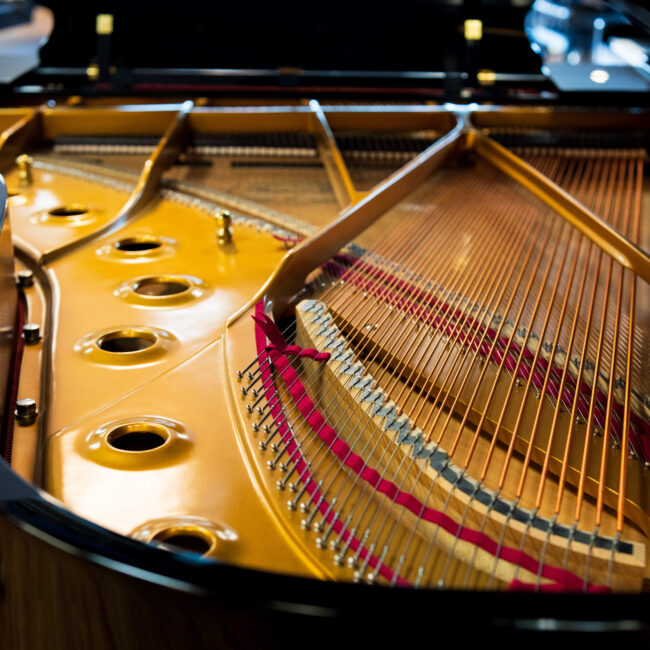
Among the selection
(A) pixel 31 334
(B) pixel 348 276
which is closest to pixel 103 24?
(B) pixel 348 276

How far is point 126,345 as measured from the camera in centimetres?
220

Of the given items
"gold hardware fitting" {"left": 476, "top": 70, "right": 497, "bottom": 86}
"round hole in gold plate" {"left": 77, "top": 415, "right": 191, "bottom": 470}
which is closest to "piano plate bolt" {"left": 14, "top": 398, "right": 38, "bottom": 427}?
"round hole in gold plate" {"left": 77, "top": 415, "right": 191, "bottom": 470}

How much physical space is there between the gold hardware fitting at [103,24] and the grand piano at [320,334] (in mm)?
20

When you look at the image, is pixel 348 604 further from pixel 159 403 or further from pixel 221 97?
pixel 221 97

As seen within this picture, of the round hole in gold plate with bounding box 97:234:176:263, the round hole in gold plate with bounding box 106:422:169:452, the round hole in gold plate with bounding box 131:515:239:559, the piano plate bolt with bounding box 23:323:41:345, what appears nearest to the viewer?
the round hole in gold plate with bounding box 131:515:239:559

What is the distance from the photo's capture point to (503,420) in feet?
5.83

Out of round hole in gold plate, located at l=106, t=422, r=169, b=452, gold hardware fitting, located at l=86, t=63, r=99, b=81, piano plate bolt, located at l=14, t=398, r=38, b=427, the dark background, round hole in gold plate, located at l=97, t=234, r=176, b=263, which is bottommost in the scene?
round hole in gold plate, located at l=106, t=422, r=169, b=452

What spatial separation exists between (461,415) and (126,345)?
0.97m

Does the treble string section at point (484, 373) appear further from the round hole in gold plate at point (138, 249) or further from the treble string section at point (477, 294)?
the round hole in gold plate at point (138, 249)

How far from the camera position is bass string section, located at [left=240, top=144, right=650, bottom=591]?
1.32 meters

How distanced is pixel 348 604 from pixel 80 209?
2.56m

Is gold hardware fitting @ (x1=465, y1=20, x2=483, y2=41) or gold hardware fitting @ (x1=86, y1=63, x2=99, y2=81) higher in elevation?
gold hardware fitting @ (x1=465, y1=20, x2=483, y2=41)

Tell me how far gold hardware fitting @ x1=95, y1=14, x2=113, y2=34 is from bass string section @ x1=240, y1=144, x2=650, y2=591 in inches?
89.2

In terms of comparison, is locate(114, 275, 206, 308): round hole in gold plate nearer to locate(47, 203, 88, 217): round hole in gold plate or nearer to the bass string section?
the bass string section
